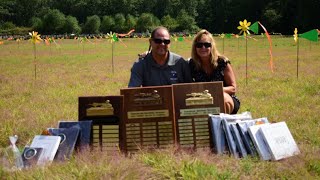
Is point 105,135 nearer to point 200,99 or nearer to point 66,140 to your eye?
point 66,140

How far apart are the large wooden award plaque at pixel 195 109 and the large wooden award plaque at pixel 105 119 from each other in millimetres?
723

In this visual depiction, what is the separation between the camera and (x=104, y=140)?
203 inches

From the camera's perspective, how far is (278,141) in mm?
4980

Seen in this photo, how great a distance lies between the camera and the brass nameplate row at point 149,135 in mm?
5078

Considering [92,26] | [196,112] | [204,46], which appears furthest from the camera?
[92,26]

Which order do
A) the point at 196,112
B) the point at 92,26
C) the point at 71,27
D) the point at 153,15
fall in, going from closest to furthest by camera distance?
1. the point at 196,112
2. the point at 71,27
3. the point at 92,26
4. the point at 153,15

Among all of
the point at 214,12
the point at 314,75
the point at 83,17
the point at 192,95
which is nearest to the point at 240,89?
the point at 314,75

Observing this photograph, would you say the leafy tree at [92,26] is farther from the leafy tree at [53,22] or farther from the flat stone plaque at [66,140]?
the flat stone plaque at [66,140]

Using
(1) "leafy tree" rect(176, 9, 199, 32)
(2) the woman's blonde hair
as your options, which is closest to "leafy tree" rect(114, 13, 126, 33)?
(1) "leafy tree" rect(176, 9, 199, 32)

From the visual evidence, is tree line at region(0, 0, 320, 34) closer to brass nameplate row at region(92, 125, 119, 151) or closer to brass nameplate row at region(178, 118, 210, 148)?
brass nameplate row at region(178, 118, 210, 148)

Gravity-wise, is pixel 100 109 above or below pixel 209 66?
below

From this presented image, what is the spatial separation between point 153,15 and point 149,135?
4177 inches

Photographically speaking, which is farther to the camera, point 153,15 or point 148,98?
point 153,15

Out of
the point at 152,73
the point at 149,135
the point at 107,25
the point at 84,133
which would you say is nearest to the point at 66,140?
the point at 84,133
